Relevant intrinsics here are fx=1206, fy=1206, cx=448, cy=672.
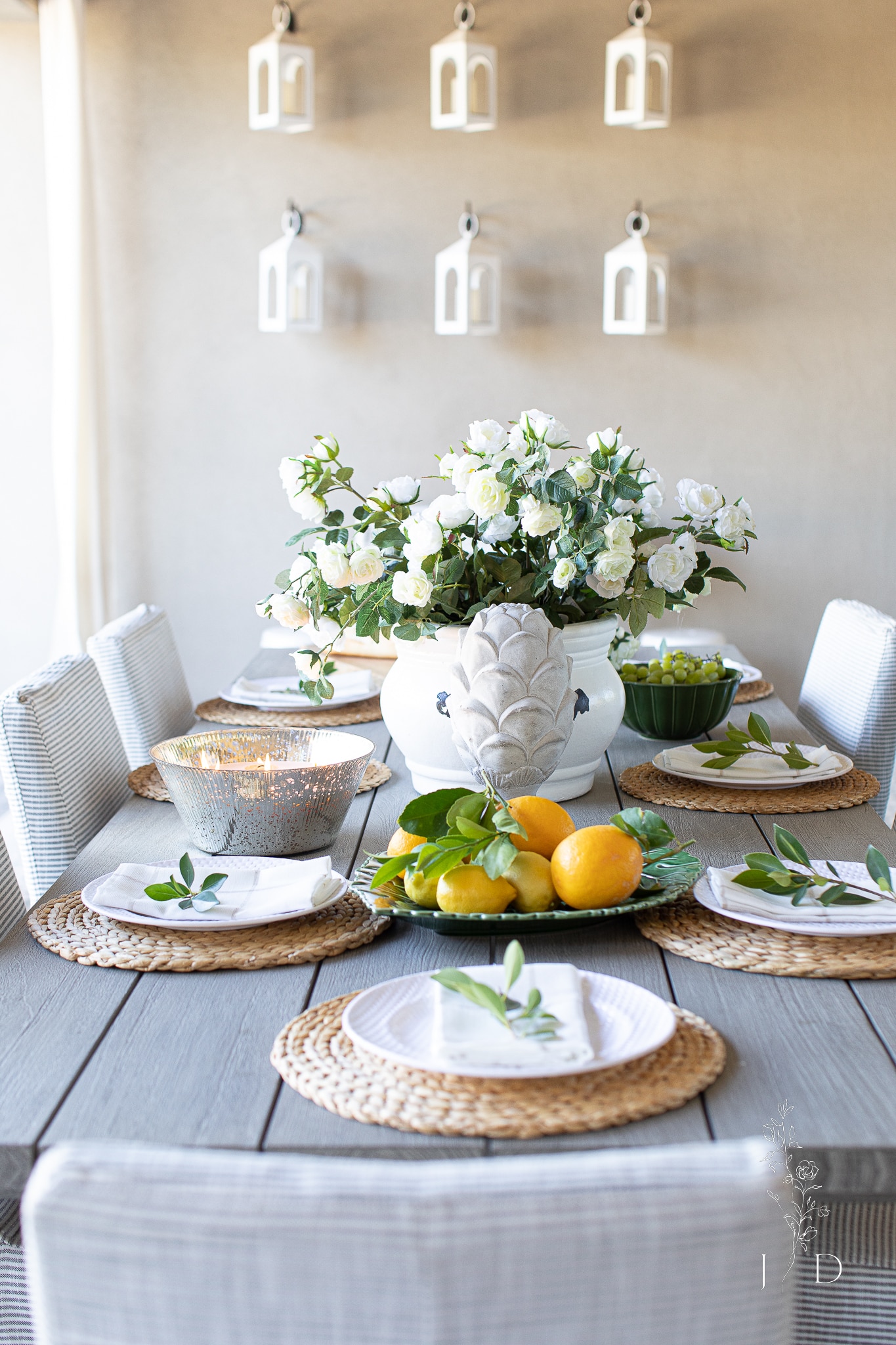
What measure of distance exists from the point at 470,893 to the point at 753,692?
4.64 ft

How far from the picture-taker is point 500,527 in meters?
1.50

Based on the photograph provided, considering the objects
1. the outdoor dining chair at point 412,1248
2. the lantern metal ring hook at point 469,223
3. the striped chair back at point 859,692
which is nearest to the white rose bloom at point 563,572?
the striped chair back at point 859,692

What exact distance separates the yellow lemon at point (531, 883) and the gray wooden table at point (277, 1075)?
4 centimetres

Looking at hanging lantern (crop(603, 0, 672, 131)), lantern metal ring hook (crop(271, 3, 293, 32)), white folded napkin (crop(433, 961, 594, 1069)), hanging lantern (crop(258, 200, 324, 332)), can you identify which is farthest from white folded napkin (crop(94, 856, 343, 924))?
lantern metal ring hook (crop(271, 3, 293, 32))

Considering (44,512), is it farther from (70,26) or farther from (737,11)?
(737,11)

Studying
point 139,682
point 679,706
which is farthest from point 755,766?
point 139,682

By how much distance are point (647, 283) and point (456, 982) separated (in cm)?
315

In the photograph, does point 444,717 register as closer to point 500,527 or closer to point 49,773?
point 500,527

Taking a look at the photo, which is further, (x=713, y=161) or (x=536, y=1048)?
(x=713, y=161)

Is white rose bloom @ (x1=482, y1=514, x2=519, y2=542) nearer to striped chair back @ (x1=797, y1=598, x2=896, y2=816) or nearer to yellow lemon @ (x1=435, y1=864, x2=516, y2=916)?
yellow lemon @ (x1=435, y1=864, x2=516, y2=916)

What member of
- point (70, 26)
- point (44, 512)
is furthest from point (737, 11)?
point (44, 512)

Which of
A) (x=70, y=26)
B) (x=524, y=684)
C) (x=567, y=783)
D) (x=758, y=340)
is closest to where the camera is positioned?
(x=524, y=684)

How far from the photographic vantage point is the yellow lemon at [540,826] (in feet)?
3.86

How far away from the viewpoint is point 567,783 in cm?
164
